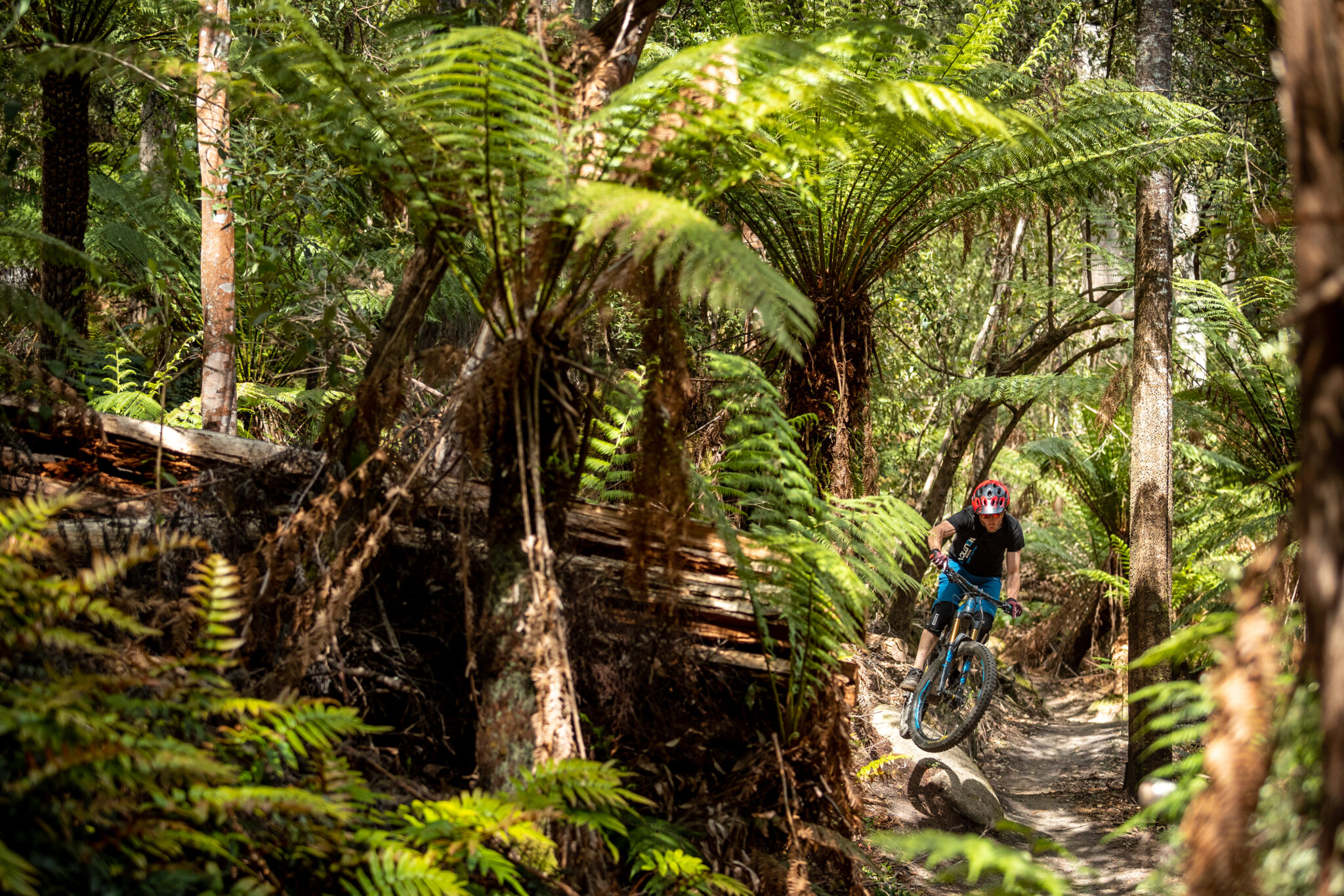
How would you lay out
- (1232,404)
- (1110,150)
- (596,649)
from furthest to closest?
(1232,404) < (1110,150) < (596,649)

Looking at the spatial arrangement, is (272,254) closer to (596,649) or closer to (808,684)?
(596,649)

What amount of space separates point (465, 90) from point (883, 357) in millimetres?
8928

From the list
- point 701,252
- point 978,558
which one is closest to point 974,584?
point 978,558

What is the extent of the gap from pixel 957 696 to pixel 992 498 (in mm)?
1393

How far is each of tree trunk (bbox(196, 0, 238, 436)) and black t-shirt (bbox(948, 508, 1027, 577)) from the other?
185 inches

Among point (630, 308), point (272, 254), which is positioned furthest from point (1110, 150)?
point (272, 254)

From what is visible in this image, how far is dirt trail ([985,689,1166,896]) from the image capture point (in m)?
5.05

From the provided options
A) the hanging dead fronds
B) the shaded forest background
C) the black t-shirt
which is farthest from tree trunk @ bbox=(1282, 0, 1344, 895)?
the black t-shirt

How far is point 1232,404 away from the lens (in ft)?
26.5

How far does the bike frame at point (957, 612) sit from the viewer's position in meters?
6.24

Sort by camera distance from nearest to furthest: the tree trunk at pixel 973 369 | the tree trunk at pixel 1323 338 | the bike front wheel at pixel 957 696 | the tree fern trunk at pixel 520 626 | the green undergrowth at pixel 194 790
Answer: the tree trunk at pixel 1323 338 < the green undergrowth at pixel 194 790 < the tree fern trunk at pixel 520 626 < the bike front wheel at pixel 957 696 < the tree trunk at pixel 973 369

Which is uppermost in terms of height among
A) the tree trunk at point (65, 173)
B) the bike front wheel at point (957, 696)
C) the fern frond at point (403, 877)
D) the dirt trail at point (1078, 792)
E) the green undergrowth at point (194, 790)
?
the tree trunk at point (65, 173)

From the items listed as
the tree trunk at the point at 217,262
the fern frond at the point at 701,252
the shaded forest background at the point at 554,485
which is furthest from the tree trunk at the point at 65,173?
the fern frond at the point at 701,252

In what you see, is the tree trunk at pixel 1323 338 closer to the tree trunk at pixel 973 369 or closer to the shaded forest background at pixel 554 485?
the shaded forest background at pixel 554 485
